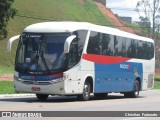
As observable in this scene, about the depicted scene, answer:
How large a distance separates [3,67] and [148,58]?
2655 centimetres

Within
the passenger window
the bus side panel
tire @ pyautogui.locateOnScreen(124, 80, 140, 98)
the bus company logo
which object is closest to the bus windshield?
the passenger window

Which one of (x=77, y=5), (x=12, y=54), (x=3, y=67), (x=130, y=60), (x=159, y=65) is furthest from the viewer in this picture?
(x=77, y=5)

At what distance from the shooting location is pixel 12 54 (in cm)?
5950

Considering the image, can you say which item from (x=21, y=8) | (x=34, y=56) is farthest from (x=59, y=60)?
(x=21, y=8)

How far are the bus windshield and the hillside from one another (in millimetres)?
29212

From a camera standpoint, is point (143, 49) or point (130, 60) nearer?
point (130, 60)

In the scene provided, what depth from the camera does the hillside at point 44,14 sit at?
2306 inches

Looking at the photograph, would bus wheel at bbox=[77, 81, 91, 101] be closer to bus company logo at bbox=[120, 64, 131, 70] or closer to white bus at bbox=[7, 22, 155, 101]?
white bus at bbox=[7, 22, 155, 101]

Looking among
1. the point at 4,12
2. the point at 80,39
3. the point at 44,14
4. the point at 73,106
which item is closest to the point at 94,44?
the point at 80,39

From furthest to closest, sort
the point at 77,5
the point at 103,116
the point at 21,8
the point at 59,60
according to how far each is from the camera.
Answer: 1. the point at 77,5
2. the point at 21,8
3. the point at 59,60
4. the point at 103,116

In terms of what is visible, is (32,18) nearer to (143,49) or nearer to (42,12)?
(42,12)

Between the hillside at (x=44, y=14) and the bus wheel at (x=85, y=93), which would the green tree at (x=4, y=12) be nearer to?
the hillside at (x=44, y=14)

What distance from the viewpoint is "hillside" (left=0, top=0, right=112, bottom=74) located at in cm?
5856

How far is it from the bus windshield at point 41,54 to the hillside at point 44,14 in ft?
95.8
